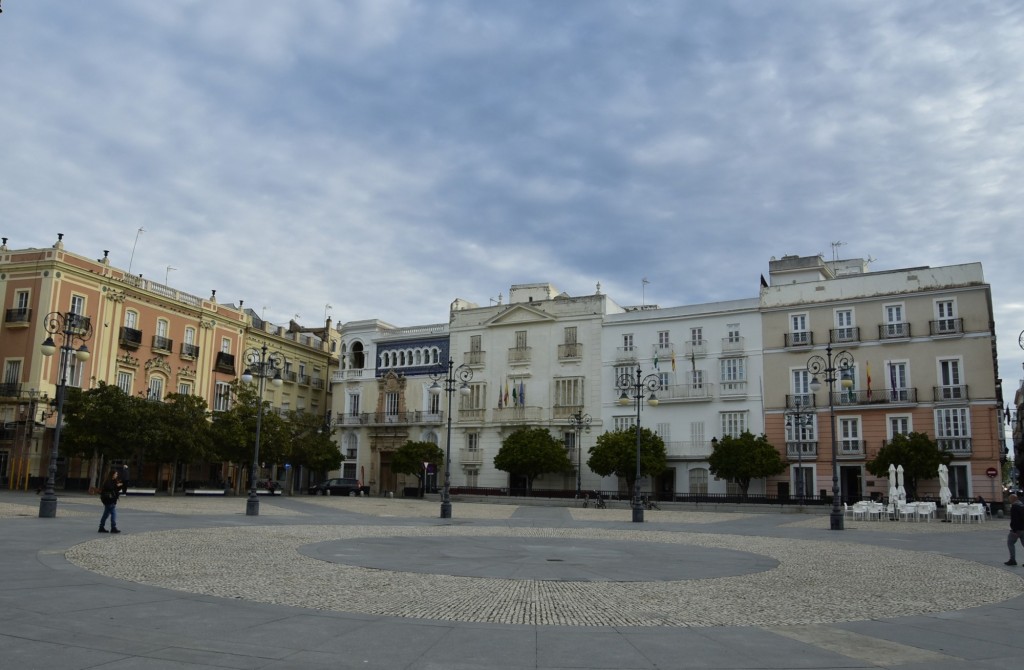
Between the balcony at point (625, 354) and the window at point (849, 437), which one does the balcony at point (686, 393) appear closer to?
the balcony at point (625, 354)

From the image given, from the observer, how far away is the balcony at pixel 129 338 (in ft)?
173

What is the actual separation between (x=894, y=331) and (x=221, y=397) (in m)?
46.8

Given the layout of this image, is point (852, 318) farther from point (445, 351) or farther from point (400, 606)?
point (400, 606)

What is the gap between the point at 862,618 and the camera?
1106cm

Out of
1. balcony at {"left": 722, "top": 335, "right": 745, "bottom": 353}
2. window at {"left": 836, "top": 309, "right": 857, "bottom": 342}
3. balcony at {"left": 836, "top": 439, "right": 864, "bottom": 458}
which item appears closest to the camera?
balcony at {"left": 836, "top": 439, "right": 864, "bottom": 458}

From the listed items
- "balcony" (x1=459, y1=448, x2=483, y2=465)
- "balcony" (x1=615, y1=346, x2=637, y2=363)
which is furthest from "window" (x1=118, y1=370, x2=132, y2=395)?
"balcony" (x1=615, y1=346, x2=637, y2=363)

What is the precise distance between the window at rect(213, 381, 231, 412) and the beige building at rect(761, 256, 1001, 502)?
127 ft

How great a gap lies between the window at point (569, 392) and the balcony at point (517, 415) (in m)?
1.77

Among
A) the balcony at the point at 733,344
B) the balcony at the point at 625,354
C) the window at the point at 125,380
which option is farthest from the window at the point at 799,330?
the window at the point at 125,380

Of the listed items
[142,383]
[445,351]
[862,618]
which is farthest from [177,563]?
[445,351]

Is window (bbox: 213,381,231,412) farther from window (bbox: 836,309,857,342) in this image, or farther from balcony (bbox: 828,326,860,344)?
window (bbox: 836,309,857,342)

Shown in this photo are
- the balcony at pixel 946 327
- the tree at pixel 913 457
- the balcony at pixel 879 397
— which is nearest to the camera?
the tree at pixel 913 457

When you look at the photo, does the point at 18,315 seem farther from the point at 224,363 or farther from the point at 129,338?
the point at 224,363

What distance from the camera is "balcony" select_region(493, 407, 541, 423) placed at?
202 ft
